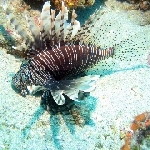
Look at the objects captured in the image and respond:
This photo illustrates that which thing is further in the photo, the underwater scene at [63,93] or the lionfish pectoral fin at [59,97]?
the underwater scene at [63,93]

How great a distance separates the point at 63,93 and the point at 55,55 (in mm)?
600

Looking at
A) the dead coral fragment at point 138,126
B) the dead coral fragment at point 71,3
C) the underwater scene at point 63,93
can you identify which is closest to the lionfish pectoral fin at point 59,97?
the underwater scene at point 63,93

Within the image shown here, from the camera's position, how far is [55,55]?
3.91 meters

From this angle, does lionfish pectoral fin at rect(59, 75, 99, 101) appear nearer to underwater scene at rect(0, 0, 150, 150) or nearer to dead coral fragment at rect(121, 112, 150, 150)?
underwater scene at rect(0, 0, 150, 150)

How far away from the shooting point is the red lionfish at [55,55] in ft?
12.4

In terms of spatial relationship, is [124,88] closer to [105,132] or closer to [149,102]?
[149,102]

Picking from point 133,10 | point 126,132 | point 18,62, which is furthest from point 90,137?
point 133,10

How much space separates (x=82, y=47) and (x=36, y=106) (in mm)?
1190

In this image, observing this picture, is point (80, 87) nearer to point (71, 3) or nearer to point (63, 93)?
point (63, 93)

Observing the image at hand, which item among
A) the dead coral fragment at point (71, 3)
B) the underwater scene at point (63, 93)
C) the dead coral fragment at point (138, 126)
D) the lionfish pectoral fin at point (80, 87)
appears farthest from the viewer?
the dead coral fragment at point (71, 3)

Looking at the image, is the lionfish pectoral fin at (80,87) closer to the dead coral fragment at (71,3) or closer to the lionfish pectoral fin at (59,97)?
the lionfish pectoral fin at (59,97)

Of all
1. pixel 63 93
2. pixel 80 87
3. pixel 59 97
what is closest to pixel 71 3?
pixel 63 93

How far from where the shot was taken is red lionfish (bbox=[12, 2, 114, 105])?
3.78 m

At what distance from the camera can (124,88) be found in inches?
181
